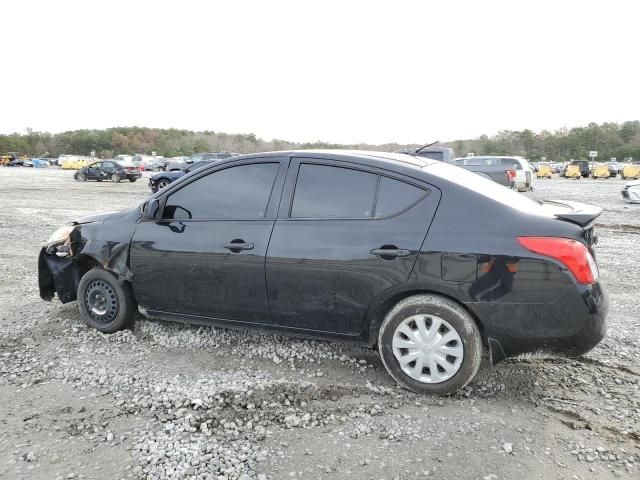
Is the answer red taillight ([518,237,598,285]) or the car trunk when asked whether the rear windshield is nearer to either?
the car trunk

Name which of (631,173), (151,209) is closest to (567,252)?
(151,209)

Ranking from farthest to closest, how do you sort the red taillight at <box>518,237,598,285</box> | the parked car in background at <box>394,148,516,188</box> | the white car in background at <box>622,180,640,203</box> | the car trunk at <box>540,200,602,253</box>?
1. the white car in background at <box>622,180,640,203</box>
2. the parked car in background at <box>394,148,516,188</box>
3. the car trunk at <box>540,200,602,253</box>
4. the red taillight at <box>518,237,598,285</box>

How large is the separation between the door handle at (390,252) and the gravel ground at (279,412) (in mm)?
928

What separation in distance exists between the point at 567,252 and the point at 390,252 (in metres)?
1.07

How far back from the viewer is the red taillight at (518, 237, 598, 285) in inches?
117

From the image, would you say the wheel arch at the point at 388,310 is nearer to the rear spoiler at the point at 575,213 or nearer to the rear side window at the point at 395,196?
the rear side window at the point at 395,196

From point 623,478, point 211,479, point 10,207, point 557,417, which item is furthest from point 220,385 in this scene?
point 10,207

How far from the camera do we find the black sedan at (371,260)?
305cm

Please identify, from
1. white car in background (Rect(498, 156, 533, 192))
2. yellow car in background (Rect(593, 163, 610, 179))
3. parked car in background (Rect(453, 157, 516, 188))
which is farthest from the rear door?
yellow car in background (Rect(593, 163, 610, 179))

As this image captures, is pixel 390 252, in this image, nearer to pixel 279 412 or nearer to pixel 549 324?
pixel 549 324

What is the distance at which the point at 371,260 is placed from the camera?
329 cm

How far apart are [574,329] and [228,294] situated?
2373 millimetres

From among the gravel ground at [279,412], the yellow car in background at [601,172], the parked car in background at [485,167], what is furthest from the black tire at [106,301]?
the yellow car in background at [601,172]

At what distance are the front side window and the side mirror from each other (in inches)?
2.8
